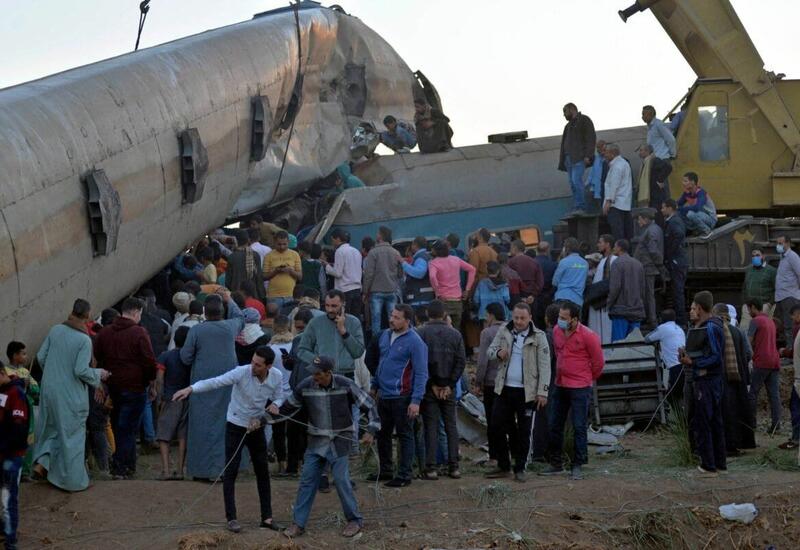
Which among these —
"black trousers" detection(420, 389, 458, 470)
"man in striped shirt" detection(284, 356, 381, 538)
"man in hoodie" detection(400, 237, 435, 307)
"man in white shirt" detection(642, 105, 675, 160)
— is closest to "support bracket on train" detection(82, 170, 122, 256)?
"black trousers" detection(420, 389, 458, 470)

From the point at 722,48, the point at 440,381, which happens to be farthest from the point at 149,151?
the point at 722,48

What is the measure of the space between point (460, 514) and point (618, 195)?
32.2 feet

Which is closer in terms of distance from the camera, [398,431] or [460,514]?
[460,514]

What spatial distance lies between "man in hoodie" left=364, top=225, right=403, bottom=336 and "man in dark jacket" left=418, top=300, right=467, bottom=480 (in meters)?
4.64

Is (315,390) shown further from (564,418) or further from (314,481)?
(564,418)

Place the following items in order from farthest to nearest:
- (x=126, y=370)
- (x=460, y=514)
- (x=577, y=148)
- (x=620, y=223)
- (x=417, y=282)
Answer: (x=577, y=148), (x=620, y=223), (x=417, y=282), (x=126, y=370), (x=460, y=514)

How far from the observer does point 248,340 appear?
15.1 meters

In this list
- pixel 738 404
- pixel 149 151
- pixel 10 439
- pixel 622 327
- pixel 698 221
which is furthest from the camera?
pixel 698 221

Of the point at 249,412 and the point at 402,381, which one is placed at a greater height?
the point at 402,381

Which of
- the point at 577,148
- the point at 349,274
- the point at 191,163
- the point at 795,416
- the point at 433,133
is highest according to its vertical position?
the point at 433,133

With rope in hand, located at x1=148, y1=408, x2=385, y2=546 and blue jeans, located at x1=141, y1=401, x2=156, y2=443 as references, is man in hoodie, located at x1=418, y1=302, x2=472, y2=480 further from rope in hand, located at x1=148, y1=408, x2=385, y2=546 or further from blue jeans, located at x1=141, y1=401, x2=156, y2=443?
blue jeans, located at x1=141, y1=401, x2=156, y2=443

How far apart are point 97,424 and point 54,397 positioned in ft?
3.79

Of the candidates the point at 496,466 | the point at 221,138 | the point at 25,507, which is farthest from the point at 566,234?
the point at 25,507

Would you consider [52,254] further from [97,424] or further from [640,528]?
[640,528]
